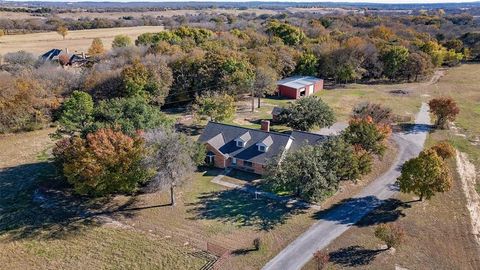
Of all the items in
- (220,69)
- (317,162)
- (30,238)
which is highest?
(220,69)

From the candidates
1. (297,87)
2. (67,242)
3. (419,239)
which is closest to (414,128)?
(297,87)

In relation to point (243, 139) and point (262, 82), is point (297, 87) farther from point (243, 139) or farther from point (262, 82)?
point (243, 139)

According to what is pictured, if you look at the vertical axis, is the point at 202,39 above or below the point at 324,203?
above

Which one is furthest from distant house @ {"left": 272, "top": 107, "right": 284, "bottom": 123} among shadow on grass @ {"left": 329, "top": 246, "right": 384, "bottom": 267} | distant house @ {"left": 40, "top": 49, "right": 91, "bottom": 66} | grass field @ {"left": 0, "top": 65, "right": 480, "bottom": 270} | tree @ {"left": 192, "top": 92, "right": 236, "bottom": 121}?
distant house @ {"left": 40, "top": 49, "right": 91, "bottom": 66}

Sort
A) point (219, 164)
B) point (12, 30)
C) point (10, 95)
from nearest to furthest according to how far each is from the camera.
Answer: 1. point (219, 164)
2. point (10, 95)
3. point (12, 30)

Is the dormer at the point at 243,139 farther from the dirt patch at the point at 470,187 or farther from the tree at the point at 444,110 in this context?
the tree at the point at 444,110

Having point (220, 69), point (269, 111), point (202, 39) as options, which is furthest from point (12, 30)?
point (269, 111)

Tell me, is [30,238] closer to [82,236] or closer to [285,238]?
[82,236]
